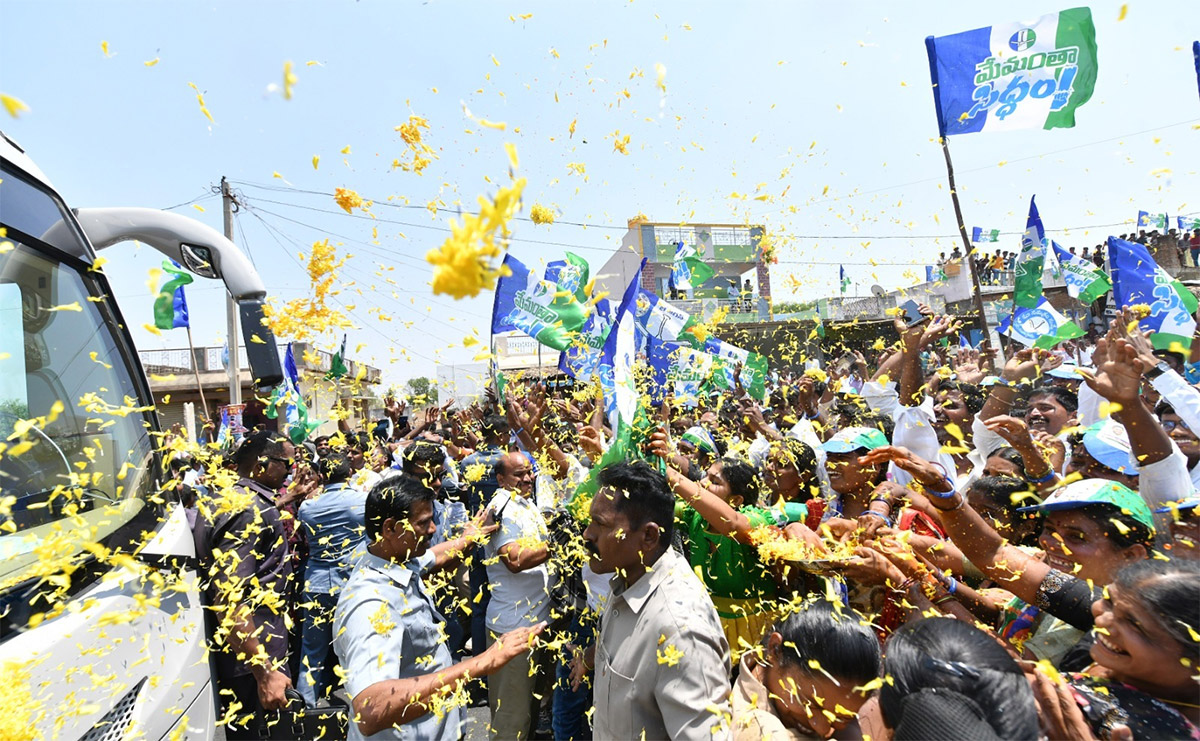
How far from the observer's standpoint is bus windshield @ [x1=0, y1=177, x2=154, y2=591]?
2.40 m

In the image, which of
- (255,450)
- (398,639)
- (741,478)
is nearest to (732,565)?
(741,478)

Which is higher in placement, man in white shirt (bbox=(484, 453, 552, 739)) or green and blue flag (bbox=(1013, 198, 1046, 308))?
green and blue flag (bbox=(1013, 198, 1046, 308))

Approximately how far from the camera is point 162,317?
12266 millimetres

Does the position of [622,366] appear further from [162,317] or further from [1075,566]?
[162,317]

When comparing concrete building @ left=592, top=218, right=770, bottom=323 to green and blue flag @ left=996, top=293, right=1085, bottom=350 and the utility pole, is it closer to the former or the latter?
green and blue flag @ left=996, top=293, right=1085, bottom=350

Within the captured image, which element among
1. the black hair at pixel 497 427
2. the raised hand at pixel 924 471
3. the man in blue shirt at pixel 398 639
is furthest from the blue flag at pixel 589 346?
the raised hand at pixel 924 471

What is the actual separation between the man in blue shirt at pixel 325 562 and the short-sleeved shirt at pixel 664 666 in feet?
11.1

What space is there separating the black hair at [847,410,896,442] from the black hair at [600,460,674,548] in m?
3.17

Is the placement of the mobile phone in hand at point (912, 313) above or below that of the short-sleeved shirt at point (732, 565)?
above

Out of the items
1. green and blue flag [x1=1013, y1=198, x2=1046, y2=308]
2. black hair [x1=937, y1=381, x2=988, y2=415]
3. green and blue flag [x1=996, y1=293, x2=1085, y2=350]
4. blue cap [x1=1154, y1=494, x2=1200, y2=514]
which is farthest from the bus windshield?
green and blue flag [x1=1013, y1=198, x2=1046, y2=308]

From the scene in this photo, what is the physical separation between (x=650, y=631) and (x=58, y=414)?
2.75m

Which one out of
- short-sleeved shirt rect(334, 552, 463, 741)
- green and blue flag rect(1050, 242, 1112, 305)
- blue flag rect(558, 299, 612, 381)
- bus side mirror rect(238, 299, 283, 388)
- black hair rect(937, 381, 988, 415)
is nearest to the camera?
short-sleeved shirt rect(334, 552, 463, 741)

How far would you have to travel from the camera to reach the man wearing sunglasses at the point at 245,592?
356cm

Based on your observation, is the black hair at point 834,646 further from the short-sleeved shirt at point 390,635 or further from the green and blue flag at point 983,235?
the green and blue flag at point 983,235
